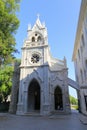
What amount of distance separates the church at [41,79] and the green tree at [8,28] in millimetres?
9250

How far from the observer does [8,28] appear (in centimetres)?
1197

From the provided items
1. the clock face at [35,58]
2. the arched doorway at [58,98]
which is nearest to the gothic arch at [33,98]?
the arched doorway at [58,98]

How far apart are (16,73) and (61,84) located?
8.98 metres

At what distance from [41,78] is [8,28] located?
11014mm

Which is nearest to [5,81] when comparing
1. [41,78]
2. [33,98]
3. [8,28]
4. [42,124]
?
[33,98]

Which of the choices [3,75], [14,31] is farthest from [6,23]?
[3,75]

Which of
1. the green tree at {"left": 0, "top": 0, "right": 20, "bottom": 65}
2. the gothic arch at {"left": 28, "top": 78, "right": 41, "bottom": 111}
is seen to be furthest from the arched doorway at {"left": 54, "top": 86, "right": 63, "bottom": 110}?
the green tree at {"left": 0, "top": 0, "right": 20, "bottom": 65}

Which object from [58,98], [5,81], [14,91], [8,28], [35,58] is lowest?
[58,98]

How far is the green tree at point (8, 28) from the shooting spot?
11.1 m

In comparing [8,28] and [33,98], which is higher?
[8,28]

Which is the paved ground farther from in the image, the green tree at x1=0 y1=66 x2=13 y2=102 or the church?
the green tree at x1=0 y1=66 x2=13 y2=102

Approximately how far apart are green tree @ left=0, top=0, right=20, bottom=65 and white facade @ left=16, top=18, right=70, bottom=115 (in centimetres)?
924

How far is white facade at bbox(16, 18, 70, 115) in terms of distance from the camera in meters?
19.9

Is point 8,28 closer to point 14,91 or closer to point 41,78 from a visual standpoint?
point 41,78
